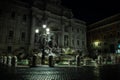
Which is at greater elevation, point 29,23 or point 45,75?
point 29,23

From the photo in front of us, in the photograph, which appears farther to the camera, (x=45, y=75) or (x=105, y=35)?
(x=105, y=35)

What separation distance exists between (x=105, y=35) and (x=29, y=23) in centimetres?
2582

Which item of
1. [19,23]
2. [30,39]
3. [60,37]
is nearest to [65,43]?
[60,37]

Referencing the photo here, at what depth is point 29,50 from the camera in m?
34.4

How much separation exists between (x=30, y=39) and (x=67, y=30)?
1530 cm

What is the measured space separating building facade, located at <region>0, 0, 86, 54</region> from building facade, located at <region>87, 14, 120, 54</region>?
871 centimetres

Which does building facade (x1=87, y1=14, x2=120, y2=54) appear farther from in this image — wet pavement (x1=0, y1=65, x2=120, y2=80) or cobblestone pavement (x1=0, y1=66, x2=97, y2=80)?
cobblestone pavement (x1=0, y1=66, x2=97, y2=80)

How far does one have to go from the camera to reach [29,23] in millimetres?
37312

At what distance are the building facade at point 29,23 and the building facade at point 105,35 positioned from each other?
8710mm

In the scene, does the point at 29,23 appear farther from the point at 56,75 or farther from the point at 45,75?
the point at 56,75

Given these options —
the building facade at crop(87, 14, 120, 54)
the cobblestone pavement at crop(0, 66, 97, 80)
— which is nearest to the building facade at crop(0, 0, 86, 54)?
the building facade at crop(87, 14, 120, 54)

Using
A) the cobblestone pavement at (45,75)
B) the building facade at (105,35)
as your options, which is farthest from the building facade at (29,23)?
the cobblestone pavement at (45,75)

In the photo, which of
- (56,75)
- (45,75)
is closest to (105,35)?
(56,75)

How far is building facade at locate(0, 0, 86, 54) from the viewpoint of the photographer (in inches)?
1308
